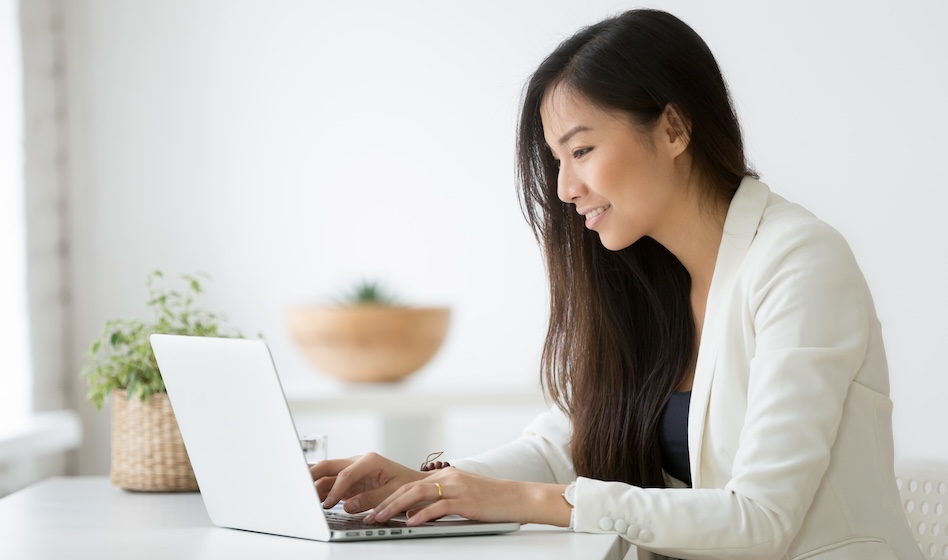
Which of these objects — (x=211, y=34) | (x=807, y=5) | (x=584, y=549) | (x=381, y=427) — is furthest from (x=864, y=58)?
(x=584, y=549)

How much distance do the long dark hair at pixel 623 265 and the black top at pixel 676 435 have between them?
0.04ft

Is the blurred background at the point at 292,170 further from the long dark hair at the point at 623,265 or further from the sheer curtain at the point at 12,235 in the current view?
the long dark hair at the point at 623,265

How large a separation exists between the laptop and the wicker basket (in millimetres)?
394

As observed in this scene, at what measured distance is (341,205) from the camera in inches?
111

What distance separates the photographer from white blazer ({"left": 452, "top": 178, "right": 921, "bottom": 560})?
1.20 meters

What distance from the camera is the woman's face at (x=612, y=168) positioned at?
1507 millimetres

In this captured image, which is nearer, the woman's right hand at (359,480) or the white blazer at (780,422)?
the white blazer at (780,422)

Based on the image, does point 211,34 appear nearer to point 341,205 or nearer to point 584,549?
point 341,205

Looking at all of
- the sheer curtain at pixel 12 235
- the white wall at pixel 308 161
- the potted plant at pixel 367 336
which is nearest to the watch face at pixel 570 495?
the potted plant at pixel 367 336

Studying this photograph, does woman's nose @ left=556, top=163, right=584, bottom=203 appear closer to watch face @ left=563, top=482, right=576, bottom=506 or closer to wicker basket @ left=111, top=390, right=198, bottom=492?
watch face @ left=563, top=482, right=576, bottom=506

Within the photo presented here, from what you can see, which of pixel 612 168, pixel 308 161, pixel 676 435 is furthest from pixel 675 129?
pixel 308 161

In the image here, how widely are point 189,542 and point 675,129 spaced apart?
0.86 metres

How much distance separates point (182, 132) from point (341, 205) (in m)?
0.46

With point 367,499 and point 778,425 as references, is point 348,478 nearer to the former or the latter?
point 367,499
